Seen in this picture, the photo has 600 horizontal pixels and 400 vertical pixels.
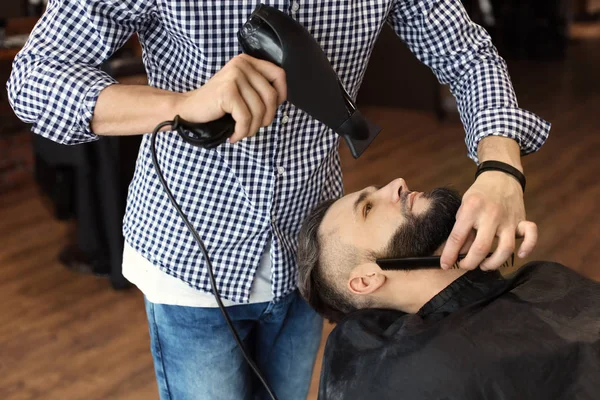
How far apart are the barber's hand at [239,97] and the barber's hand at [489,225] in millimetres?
286

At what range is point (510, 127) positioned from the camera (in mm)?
1181

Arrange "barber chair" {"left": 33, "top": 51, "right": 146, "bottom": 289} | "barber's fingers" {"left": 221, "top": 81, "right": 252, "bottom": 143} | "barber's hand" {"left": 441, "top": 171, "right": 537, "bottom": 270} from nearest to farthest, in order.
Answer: "barber's fingers" {"left": 221, "top": 81, "right": 252, "bottom": 143} → "barber's hand" {"left": 441, "top": 171, "right": 537, "bottom": 270} → "barber chair" {"left": 33, "top": 51, "right": 146, "bottom": 289}

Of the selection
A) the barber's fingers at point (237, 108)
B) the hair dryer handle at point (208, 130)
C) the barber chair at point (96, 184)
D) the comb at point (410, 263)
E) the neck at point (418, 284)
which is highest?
the barber's fingers at point (237, 108)

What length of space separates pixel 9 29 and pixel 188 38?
3.36m

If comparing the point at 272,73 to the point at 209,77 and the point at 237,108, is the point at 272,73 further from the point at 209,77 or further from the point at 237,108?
the point at 209,77

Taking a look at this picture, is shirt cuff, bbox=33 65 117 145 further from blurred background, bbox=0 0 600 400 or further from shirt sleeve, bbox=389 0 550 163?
blurred background, bbox=0 0 600 400

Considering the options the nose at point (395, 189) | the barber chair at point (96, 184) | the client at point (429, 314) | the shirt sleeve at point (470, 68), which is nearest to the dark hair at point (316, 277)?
the client at point (429, 314)

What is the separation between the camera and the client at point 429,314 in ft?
3.82

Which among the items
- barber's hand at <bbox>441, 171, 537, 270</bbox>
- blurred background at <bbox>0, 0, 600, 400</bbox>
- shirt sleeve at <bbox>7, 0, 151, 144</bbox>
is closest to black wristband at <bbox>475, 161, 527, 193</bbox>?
barber's hand at <bbox>441, 171, 537, 270</bbox>

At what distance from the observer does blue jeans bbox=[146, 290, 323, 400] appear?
1.26 m

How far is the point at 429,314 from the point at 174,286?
0.44 m

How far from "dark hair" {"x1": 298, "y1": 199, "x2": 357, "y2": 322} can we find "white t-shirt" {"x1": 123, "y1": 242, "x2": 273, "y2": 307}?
8 cm

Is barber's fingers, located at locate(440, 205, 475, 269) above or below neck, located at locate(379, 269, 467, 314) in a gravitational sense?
above

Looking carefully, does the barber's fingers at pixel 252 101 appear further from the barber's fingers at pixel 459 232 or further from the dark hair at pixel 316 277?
the dark hair at pixel 316 277
